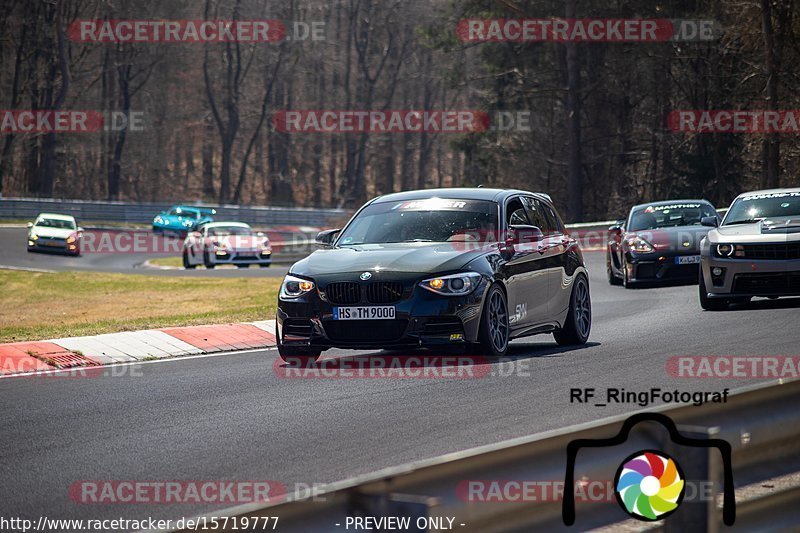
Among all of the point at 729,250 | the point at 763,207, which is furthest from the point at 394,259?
the point at 763,207

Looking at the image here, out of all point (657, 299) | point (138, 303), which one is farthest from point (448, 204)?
point (138, 303)

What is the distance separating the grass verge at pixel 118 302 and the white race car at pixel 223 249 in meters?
3.70

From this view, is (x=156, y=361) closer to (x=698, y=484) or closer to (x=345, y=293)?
(x=345, y=293)

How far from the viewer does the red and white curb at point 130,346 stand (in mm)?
12297

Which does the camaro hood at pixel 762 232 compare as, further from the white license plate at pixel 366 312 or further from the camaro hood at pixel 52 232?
the camaro hood at pixel 52 232

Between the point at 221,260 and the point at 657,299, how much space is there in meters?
19.3

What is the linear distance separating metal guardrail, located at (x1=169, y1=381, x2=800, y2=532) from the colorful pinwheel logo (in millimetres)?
34

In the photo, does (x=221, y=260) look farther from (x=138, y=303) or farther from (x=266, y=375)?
(x=266, y=375)

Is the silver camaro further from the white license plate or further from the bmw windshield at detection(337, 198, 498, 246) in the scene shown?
the white license plate

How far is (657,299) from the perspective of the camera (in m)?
19.1

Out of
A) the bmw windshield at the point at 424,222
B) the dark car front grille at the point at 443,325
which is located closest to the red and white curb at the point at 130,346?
the bmw windshield at the point at 424,222

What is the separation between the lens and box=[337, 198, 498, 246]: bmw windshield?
1203 centimetres

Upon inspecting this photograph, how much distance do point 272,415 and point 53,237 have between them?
35.7m

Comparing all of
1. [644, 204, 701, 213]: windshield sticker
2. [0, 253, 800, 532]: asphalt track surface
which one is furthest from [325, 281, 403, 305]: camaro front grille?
[644, 204, 701, 213]: windshield sticker
